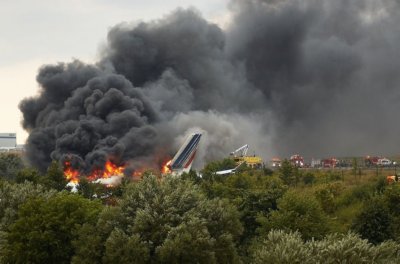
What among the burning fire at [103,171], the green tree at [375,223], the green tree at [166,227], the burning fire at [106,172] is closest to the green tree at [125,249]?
the green tree at [166,227]

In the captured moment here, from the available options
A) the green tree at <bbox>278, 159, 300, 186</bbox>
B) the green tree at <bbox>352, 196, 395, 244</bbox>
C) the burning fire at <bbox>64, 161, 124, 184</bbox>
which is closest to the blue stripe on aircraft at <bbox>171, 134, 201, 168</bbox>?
the burning fire at <bbox>64, 161, 124, 184</bbox>

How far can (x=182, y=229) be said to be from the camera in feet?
83.5

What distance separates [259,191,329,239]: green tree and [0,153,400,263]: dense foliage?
62 millimetres

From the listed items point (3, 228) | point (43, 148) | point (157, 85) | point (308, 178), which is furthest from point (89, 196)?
point (157, 85)

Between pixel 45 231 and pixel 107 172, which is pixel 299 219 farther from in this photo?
pixel 107 172

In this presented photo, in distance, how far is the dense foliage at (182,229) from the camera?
24594 millimetres

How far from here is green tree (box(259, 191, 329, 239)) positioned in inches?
1262

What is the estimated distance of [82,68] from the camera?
91.1 metres

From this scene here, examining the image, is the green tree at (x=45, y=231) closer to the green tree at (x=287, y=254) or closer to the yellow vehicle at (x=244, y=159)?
the green tree at (x=287, y=254)

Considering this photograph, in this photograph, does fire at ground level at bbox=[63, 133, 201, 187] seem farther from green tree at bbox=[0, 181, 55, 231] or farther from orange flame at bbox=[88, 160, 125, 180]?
green tree at bbox=[0, 181, 55, 231]

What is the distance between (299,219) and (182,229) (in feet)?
32.1

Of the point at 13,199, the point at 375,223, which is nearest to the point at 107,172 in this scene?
the point at 13,199

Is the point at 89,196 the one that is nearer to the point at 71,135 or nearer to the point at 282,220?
the point at 282,220

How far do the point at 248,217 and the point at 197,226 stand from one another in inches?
487
